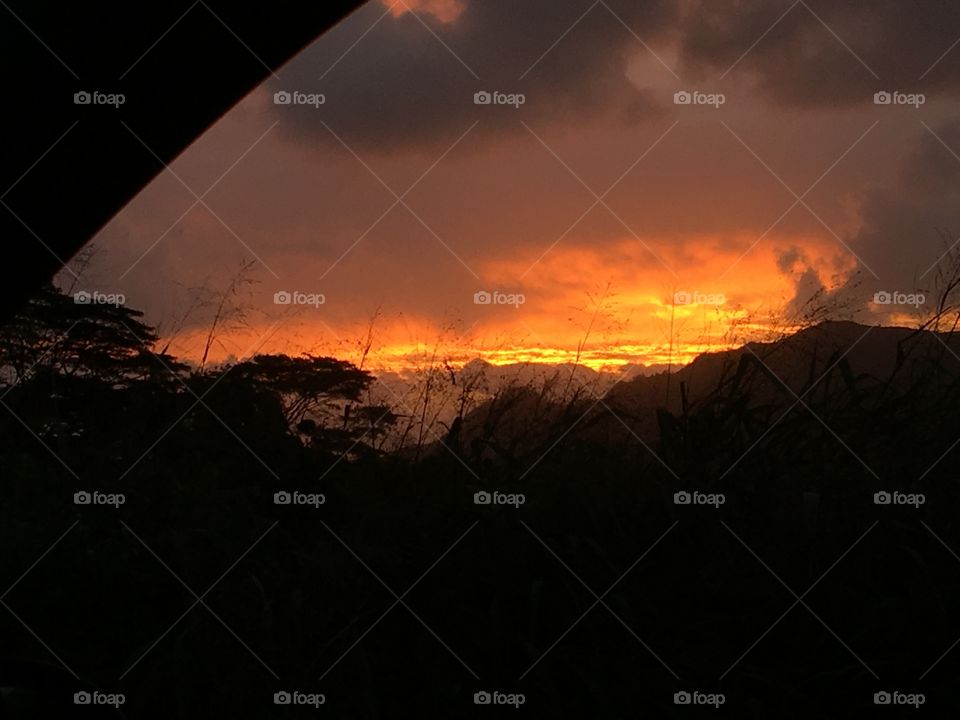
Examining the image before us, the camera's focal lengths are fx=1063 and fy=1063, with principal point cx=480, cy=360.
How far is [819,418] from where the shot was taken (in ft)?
13.1

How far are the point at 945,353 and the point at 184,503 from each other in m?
3.28

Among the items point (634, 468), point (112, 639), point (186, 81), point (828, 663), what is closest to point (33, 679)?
point (186, 81)

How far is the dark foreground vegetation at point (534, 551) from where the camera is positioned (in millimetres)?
3348

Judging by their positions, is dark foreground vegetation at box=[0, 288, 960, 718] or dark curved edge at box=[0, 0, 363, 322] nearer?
dark curved edge at box=[0, 0, 363, 322]

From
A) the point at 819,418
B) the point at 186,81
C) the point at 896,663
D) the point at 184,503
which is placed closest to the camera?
the point at 186,81

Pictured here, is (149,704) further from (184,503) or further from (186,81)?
(186,81)

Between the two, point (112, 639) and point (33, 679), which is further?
point (112, 639)

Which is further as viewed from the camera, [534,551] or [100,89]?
[534,551]

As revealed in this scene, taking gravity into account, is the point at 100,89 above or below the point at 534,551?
above

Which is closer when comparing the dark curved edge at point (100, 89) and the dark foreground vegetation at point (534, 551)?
the dark curved edge at point (100, 89)

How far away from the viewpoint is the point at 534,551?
360 centimetres

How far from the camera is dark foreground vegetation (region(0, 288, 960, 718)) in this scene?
3348mm

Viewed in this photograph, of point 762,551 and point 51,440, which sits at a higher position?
point 51,440

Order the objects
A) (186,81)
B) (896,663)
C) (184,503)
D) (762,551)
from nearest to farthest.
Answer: (186,81) < (896,663) < (762,551) < (184,503)
